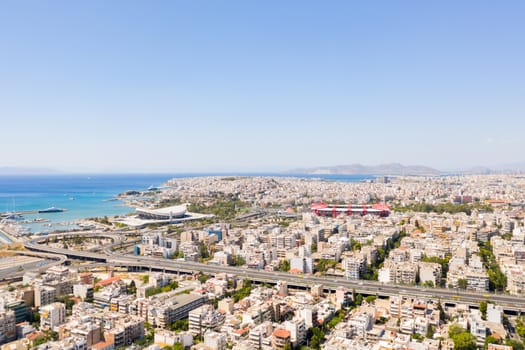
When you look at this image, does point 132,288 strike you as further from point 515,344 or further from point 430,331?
point 515,344

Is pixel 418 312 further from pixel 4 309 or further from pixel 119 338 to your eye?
pixel 4 309

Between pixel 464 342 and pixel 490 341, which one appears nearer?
pixel 464 342

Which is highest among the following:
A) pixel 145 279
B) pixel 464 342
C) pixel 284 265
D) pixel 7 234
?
pixel 464 342

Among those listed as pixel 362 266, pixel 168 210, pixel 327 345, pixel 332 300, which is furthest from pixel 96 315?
pixel 168 210

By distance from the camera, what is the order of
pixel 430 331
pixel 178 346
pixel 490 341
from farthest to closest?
pixel 430 331 → pixel 490 341 → pixel 178 346

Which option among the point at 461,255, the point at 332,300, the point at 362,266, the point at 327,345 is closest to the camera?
the point at 327,345

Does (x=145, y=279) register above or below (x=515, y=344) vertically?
below

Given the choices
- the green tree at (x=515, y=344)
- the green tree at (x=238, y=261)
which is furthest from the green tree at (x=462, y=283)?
the green tree at (x=238, y=261)

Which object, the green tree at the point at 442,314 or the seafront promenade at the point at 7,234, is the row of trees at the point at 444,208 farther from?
the seafront promenade at the point at 7,234

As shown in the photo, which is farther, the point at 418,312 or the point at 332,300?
the point at 332,300

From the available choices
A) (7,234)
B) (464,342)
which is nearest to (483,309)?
(464,342)
